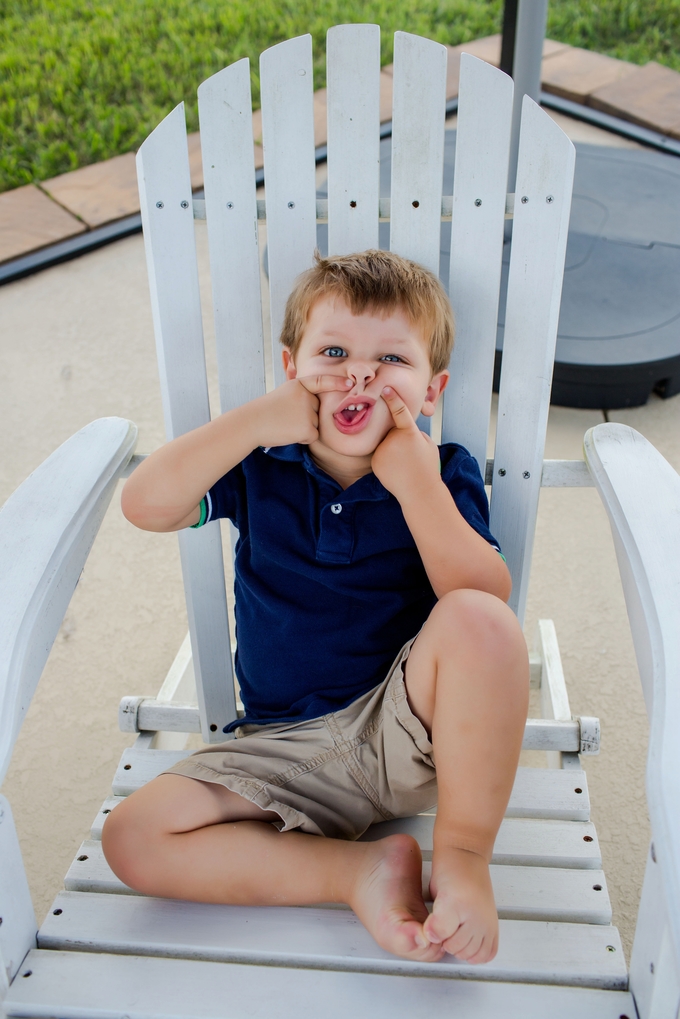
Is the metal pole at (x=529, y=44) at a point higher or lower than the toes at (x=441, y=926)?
higher

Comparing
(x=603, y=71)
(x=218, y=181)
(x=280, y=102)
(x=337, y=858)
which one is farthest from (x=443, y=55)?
(x=603, y=71)

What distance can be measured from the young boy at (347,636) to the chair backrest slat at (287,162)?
9 cm

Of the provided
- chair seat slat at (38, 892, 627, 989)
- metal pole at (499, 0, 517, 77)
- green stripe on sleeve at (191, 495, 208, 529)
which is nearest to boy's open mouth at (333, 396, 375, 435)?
green stripe on sleeve at (191, 495, 208, 529)

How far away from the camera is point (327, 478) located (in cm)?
130

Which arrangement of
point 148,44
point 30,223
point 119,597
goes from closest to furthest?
point 119,597
point 30,223
point 148,44

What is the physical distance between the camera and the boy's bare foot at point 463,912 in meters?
1.00

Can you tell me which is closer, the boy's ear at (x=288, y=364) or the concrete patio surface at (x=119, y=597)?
the boy's ear at (x=288, y=364)

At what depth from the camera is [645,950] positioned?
100cm

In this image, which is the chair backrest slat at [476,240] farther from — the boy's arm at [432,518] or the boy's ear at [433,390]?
the boy's arm at [432,518]

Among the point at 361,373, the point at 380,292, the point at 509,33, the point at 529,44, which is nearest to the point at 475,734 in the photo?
the point at 361,373

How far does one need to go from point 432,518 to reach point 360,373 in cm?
21

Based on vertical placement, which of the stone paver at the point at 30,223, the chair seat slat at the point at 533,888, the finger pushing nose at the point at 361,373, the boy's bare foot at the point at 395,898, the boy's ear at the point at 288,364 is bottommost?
the stone paver at the point at 30,223

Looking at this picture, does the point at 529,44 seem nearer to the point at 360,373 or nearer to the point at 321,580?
the point at 360,373

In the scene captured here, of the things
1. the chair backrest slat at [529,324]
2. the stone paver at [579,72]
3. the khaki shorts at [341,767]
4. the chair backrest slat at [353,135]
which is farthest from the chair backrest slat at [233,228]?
the stone paver at [579,72]
